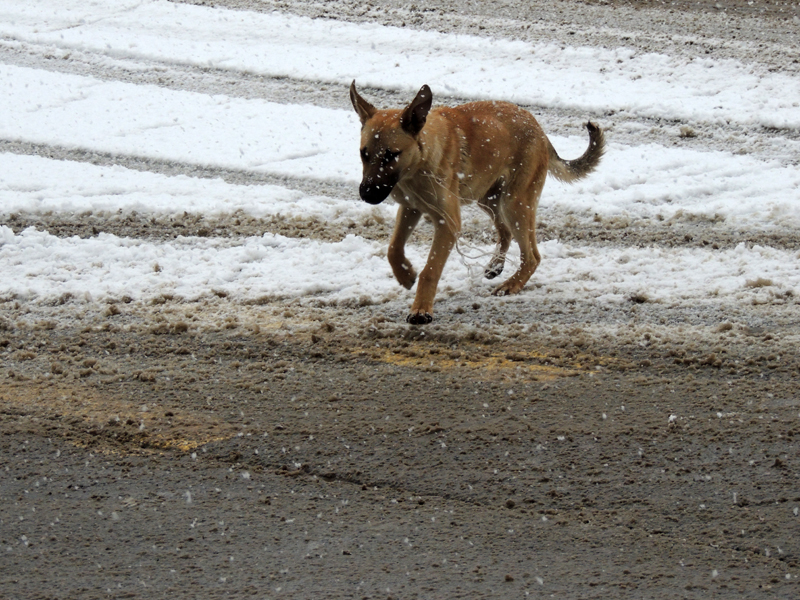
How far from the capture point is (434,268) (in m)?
6.65

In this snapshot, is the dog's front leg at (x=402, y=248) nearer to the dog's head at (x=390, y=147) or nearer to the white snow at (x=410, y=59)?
the dog's head at (x=390, y=147)

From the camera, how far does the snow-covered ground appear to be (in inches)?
293

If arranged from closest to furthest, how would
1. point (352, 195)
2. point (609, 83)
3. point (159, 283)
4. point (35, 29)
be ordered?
point (159, 283), point (352, 195), point (609, 83), point (35, 29)

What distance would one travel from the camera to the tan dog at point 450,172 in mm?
6398

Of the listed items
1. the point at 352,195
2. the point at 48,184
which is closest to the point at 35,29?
the point at 48,184

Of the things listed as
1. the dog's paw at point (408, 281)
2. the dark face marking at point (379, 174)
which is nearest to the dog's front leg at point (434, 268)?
the dog's paw at point (408, 281)

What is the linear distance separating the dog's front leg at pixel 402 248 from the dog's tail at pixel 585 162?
1.84m

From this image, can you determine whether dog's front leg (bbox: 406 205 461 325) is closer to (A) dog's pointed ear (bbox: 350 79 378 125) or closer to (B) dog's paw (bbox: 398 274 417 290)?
(B) dog's paw (bbox: 398 274 417 290)

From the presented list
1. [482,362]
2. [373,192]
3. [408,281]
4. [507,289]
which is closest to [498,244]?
[507,289]

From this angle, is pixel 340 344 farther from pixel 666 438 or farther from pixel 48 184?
pixel 48 184

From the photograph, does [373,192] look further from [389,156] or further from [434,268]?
[434,268]

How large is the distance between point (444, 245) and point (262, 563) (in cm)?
355

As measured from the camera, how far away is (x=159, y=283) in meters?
7.46

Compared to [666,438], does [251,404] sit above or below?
below
